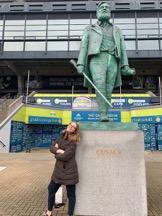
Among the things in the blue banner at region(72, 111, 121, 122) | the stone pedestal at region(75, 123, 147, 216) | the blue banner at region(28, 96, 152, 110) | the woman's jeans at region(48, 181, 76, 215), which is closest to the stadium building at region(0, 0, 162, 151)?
the blue banner at region(28, 96, 152, 110)

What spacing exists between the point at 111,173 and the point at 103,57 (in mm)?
2483

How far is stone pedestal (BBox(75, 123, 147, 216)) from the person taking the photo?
16.3 feet

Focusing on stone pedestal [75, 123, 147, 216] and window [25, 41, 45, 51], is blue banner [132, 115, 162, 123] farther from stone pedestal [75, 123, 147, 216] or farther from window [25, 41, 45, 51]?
stone pedestal [75, 123, 147, 216]

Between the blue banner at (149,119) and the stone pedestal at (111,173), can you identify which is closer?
the stone pedestal at (111,173)

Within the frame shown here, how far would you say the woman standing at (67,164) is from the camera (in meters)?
4.53

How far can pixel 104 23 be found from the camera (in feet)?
20.6

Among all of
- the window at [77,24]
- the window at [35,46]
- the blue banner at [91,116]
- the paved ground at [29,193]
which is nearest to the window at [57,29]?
the window at [77,24]

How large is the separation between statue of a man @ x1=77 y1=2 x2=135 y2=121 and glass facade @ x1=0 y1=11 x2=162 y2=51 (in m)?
30.0

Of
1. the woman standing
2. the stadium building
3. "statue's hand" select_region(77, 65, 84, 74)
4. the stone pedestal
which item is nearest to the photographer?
the woman standing

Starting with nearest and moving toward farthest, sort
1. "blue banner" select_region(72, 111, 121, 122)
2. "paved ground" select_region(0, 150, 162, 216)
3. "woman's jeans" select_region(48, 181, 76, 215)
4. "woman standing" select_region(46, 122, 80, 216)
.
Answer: "woman standing" select_region(46, 122, 80, 216) < "woman's jeans" select_region(48, 181, 76, 215) < "paved ground" select_region(0, 150, 162, 216) < "blue banner" select_region(72, 111, 121, 122)

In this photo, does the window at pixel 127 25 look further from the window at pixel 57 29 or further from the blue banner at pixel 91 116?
the blue banner at pixel 91 116

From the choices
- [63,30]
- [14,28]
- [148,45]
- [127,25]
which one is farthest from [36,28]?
[148,45]

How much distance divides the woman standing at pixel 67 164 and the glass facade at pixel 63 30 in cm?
3193

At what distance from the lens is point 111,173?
5062 millimetres
